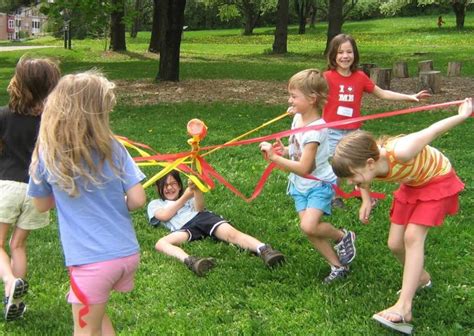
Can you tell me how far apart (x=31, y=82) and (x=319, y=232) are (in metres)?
2.21

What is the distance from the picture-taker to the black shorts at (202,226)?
550 cm

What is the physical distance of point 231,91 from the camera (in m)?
15.0

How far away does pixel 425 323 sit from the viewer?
3893 mm

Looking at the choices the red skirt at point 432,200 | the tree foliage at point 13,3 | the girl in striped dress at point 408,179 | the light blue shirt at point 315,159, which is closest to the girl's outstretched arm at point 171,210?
the light blue shirt at point 315,159

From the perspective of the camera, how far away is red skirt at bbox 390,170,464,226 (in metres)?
3.81

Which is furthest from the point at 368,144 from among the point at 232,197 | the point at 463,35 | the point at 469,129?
the point at 463,35

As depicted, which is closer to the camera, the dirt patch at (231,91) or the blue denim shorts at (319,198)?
the blue denim shorts at (319,198)

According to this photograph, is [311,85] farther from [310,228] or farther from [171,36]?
[171,36]

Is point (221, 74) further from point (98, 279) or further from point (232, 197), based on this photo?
point (98, 279)

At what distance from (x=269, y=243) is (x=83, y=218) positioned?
2657mm

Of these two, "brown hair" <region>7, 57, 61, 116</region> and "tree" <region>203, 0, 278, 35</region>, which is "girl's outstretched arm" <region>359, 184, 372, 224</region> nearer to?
"brown hair" <region>7, 57, 61, 116</region>

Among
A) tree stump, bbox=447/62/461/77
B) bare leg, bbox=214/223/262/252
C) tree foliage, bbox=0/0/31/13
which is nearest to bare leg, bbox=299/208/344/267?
bare leg, bbox=214/223/262/252

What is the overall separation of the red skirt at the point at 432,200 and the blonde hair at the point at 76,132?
195 centimetres

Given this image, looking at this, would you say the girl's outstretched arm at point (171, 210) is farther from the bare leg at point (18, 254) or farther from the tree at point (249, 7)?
the tree at point (249, 7)
